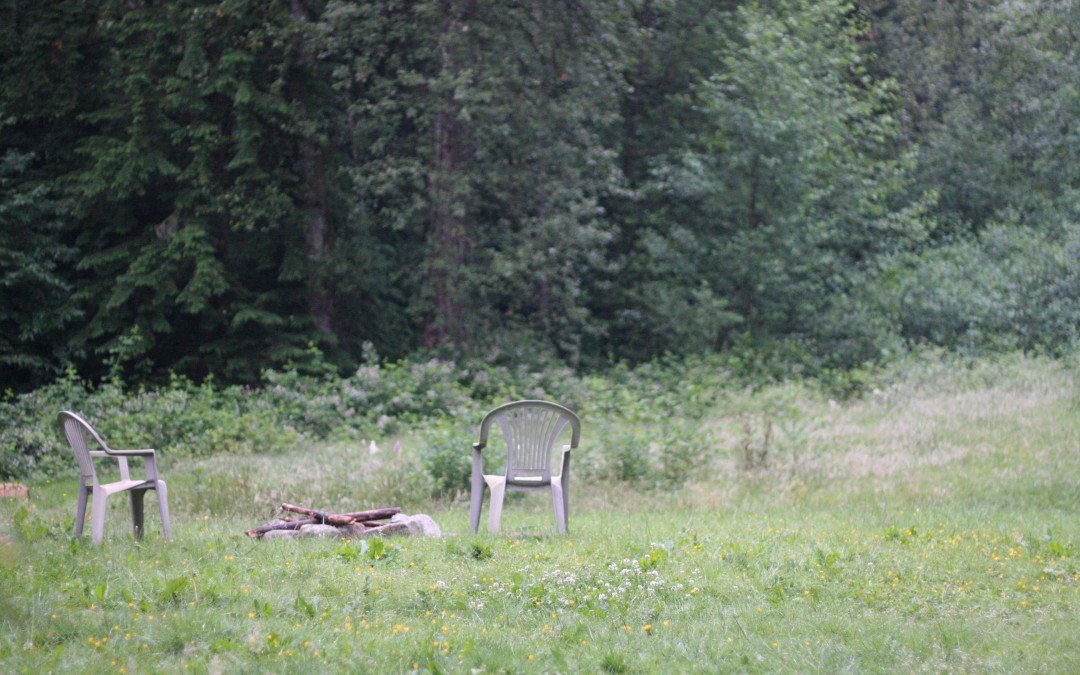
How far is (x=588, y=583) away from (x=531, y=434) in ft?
6.22

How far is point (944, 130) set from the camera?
81.3ft

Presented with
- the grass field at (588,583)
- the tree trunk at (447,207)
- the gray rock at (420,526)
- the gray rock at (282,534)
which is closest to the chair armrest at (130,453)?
the grass field at (588,583)

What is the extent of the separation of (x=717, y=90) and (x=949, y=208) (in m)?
7.07

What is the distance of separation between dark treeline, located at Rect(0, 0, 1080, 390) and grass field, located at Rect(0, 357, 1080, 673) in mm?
8879

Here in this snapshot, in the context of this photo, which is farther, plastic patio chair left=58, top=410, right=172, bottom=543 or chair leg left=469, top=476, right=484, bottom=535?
chair leg left=469, top=476, right=484, bottom=535

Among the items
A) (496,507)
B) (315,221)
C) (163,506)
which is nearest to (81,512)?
(163,506)

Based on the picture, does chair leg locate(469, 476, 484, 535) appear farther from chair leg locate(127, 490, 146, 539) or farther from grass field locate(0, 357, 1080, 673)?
chair leg locate(127, 490, 146, 539)

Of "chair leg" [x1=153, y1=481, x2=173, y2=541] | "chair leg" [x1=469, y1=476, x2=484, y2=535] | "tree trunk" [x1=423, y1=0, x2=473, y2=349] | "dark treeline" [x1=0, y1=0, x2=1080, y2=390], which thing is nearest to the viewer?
"chair leg" [x1=153, y1=481, x2=173, y2=541]

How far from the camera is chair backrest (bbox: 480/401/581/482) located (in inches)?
286

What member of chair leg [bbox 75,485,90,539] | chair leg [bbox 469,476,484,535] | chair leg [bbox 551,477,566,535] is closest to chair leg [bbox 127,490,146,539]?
chair leg [bbox 75,485,90,539]

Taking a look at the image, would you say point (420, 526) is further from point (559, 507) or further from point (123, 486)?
point (123, 486)

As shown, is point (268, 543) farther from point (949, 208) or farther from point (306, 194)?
point (949, 208)

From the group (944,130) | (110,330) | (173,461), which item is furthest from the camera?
(944,130)

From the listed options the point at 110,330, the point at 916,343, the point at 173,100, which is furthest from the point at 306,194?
the point at 916,343
